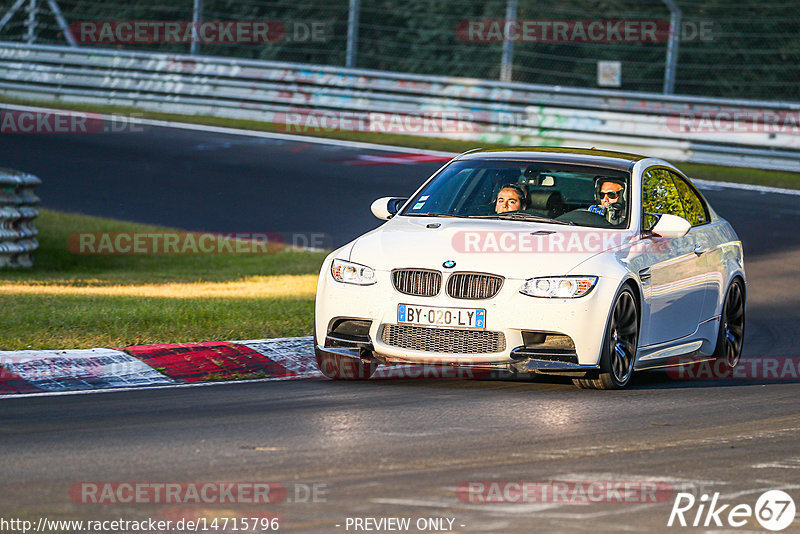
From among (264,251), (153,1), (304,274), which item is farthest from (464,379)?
(153,1)

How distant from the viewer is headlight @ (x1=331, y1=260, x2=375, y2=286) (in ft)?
27.8

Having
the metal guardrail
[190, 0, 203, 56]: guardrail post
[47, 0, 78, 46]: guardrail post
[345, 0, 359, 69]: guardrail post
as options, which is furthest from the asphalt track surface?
[47, 0, 78, 46]: guardrail post

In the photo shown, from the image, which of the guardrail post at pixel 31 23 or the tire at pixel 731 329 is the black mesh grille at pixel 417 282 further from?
the guardrail post at pixel 31 23

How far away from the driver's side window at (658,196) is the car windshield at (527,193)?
Result: 0.21 metres

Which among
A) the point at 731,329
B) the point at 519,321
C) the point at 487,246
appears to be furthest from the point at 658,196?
the point at 519,321

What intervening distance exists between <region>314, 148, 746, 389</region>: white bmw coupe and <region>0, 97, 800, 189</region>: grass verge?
1035 cm

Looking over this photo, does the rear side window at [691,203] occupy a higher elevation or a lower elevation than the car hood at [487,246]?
higher

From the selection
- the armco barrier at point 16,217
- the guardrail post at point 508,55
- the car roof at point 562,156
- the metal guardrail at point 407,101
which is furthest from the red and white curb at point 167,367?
the guardrail post at point 508,55

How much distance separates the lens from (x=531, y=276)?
8242mm

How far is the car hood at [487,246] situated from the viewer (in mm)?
8312

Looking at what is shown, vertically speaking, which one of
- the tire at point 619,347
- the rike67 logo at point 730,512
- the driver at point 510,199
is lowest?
the rike67 logo at point 730,512

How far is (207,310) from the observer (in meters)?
11.1

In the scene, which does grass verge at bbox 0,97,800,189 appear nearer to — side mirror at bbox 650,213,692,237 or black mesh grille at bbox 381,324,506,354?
side mirror at bbox 650,213,692,237

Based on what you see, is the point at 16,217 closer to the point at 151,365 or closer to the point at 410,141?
the point at 151,365
